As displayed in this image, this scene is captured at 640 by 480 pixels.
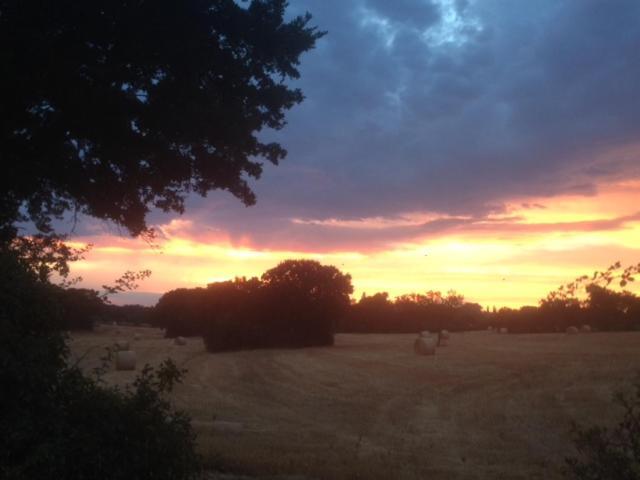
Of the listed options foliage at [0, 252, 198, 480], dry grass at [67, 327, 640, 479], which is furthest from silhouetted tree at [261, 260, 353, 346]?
foliage at [0, 252, 198, 480]

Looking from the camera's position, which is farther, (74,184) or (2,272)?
(74,184)

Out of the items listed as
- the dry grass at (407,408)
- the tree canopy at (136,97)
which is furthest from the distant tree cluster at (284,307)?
the tree canopy at (136,97)

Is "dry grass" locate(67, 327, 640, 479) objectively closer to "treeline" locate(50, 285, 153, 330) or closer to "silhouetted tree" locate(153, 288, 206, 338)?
"treeline" locate(50, 285, 153, 330)

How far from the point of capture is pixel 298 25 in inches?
432

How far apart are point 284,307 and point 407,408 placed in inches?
1235

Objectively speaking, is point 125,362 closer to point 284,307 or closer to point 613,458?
point 284,307

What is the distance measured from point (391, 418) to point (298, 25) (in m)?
9.69

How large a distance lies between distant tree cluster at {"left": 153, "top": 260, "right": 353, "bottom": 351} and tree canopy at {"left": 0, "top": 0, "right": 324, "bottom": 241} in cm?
3820

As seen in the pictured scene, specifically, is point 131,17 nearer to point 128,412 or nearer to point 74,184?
point 74,184

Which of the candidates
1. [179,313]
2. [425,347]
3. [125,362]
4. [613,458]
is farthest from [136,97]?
[179,313]

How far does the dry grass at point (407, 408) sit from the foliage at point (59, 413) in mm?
1525

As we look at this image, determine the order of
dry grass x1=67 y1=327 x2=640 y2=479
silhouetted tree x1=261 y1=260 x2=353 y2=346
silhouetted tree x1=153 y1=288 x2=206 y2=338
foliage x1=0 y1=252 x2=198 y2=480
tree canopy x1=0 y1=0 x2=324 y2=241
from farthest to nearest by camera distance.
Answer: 1. silhouetted tree x1=153 y1=288 x2=206 y2=338
2. silhouetted tree x1=261 y1=260 x2=353 y2=346
3. dry grass x1=67 y1=327 x2=640 y2=479
4. tree canopy x1=0 y1=0 x2=324 y2=241
5. foliage x1=0 y1=252 x2=198 y2=480

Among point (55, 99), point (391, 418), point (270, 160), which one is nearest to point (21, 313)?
point (55, 99)

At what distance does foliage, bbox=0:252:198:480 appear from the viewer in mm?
5348
